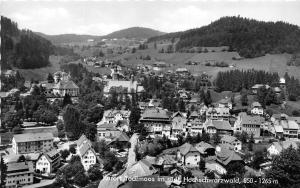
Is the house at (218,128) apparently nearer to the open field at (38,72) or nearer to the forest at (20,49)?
the open field at (38,72)

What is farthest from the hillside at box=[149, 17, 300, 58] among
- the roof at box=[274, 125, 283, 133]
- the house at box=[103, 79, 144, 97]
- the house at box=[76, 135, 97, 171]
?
the house at box=[76, 135, 97, 171]

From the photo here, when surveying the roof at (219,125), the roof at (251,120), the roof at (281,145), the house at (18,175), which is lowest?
the house at (18,175)

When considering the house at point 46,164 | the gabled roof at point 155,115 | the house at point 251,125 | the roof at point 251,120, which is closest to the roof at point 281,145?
the house at point 251,125

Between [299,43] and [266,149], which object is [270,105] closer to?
[266,149]

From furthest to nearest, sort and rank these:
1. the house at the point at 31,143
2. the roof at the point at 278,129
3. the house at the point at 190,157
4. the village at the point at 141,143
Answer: the roof at the point at 278,129, the house at the point at 31,143, the house at the point at 190,157, the village at the point at 141,143

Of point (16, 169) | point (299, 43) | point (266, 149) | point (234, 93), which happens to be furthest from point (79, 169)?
point (299, 43)

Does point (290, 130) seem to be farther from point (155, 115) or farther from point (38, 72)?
point (38, 72)

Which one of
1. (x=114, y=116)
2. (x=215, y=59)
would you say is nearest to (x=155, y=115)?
(x=114, y=116)

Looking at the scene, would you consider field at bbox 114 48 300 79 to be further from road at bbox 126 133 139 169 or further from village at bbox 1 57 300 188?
road at bbox 126 133 139 169
